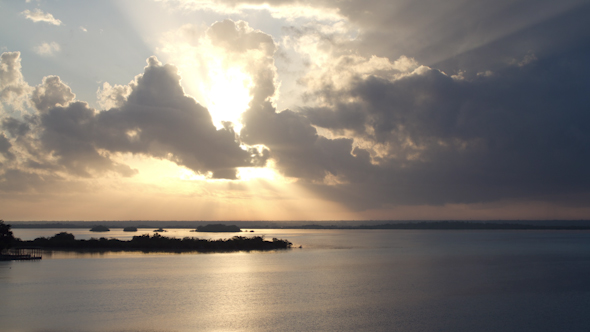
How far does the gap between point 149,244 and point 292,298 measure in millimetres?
72339

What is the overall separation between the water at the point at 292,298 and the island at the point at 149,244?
35.3 meters

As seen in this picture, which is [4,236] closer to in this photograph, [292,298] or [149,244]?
[149,244]

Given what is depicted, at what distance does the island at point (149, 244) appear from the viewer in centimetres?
9569

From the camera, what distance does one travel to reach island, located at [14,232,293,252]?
314ft

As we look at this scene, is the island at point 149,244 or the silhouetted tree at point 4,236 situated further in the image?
the island at point 149,244

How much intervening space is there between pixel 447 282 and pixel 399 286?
21.5 feet

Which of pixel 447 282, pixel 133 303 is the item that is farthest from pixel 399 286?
pixel 133 303

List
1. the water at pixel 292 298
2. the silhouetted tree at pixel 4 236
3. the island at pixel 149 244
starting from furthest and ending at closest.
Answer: the island at pixel 149 244
the silhouetted tree at pixel 4 236
the water at pixel 292 298

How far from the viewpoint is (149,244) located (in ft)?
329

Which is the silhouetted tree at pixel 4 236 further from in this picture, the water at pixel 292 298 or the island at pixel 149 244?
the island at pixel 149 244

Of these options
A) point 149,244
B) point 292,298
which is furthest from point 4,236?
point 292,298

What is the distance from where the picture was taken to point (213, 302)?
35.0 meters

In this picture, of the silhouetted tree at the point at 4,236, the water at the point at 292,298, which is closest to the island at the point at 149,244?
the silhouetted tree at the point at 4,236

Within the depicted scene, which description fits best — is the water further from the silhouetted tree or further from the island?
the island
